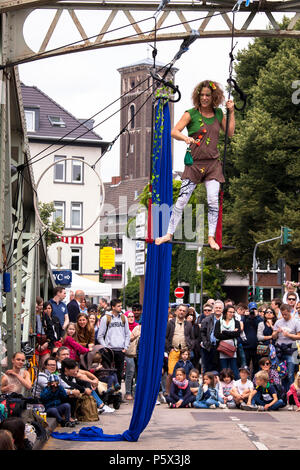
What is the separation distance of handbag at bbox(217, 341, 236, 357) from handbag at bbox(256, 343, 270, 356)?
22.0 inches

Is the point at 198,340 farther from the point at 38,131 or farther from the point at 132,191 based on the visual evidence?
the point at 132,191

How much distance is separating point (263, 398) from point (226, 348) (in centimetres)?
183

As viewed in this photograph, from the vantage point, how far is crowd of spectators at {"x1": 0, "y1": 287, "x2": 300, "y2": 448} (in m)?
19.5

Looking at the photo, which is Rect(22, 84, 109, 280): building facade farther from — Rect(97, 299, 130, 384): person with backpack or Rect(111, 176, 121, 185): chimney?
Rect(111, 176, 121, 185): chimney

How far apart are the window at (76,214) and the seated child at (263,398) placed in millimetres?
53921

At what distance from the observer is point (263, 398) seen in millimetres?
19828

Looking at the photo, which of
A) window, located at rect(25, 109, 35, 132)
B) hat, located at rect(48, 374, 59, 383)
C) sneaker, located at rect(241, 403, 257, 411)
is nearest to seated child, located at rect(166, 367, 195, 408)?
sneaker, located at rect(241, 403, 257, 411)

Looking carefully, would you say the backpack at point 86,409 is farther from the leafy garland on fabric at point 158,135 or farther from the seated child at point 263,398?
the leafy garland on fabric at point 158,135

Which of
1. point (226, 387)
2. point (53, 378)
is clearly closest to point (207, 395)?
point (226, 387)

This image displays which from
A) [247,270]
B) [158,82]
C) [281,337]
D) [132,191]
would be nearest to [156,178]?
[158,82]

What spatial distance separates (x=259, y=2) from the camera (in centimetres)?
1254

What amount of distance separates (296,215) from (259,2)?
29.4 m

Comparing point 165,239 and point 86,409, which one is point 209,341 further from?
point 165,239

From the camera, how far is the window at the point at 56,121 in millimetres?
73006
